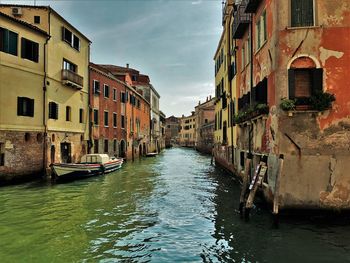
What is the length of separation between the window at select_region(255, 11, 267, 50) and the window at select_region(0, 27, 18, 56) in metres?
12.7

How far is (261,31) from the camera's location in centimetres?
1206

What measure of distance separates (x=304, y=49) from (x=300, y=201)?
4.61 m

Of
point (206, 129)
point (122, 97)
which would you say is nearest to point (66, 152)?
point (122, 97)

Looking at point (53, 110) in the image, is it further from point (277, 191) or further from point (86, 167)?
point (277, 191)

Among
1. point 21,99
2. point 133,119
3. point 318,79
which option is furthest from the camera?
point 133,119

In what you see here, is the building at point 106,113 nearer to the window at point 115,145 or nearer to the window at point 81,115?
the window at point 115,145

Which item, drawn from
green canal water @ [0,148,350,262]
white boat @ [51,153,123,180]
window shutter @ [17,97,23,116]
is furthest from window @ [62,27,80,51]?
green canal water @ [0,148,350,262]

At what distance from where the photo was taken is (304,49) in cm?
970

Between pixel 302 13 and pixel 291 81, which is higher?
pixel 302 13

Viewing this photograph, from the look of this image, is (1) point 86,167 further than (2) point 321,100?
Yes

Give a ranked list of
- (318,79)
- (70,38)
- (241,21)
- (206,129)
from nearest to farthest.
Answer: (318,79) < (241,21) < (70,38) < (206,129)

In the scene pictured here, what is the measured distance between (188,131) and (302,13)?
310 ft

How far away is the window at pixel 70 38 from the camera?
22.0 metres

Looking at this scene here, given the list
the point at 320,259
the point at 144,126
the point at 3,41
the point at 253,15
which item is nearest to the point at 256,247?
the point at 320,259
